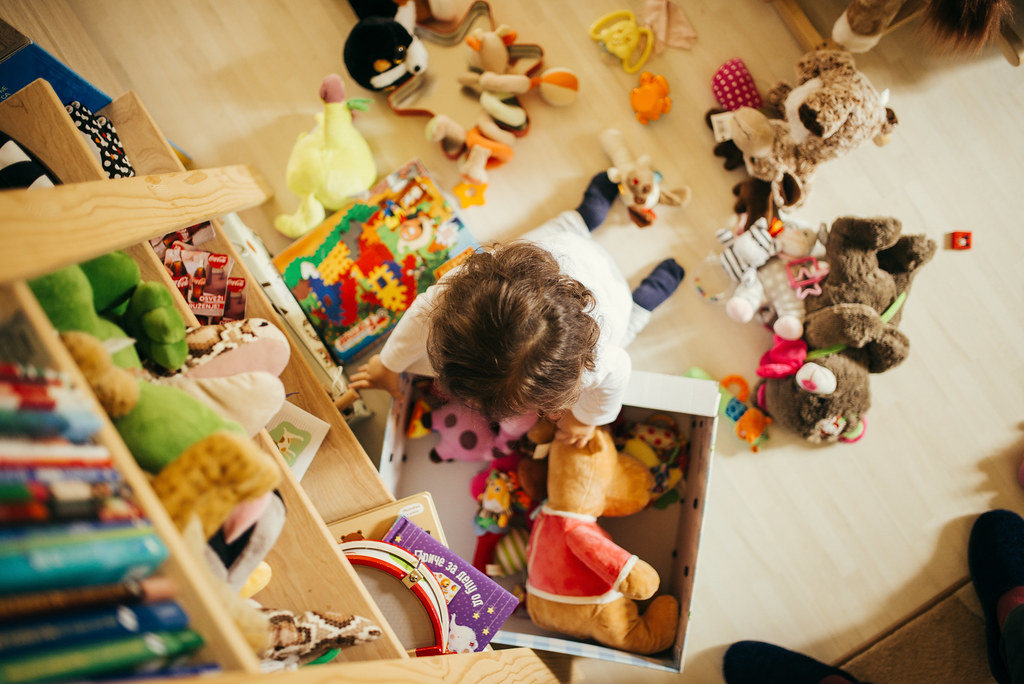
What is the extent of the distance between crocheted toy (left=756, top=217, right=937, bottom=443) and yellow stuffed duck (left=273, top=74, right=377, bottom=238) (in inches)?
37.0

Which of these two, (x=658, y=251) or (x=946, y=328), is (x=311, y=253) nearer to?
(x=658, y=251)

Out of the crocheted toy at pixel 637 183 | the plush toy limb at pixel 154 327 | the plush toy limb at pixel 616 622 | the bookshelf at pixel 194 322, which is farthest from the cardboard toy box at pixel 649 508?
the plush toy limb at pixel 154 327

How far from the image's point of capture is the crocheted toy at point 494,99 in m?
1.17

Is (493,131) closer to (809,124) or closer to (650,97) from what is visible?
(650,97)

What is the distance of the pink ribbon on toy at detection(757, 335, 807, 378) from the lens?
107cm

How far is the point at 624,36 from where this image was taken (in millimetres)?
1188

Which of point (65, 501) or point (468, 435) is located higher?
point (65, 501)

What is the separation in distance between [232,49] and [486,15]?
603 millimetres

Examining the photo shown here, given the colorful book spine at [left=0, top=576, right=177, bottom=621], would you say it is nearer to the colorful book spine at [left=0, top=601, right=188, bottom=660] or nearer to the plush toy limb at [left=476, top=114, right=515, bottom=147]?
the colorful book spine at [left=0, top=601, right=188, bottom=660]

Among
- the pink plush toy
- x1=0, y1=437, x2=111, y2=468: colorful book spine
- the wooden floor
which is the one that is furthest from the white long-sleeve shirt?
x1=0, y1=437, x2=111, y2=468: colorful book spine

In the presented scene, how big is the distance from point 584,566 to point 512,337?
Answer: 0.51 m

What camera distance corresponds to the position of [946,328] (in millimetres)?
1156

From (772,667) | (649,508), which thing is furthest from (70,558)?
(772,667)

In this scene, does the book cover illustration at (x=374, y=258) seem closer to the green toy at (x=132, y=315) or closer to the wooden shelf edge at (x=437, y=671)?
the green toy at (x=132, y=315)
